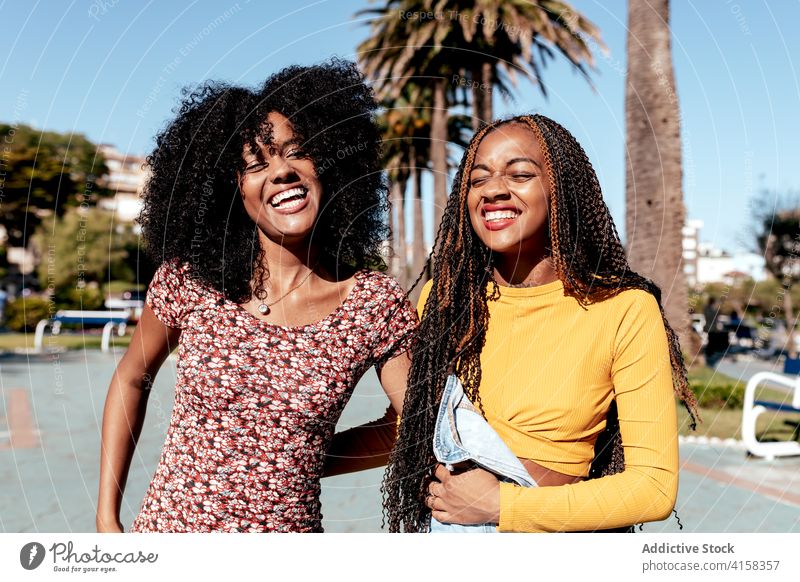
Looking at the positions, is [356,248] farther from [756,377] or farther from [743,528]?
[756,377]

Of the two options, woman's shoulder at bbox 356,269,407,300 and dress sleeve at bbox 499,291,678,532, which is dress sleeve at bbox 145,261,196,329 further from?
dress sleeve at bbox 499,291,678,532

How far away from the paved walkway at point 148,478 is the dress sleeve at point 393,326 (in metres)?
1.75

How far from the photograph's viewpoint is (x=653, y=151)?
8609 millimetres

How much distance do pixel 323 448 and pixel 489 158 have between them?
892 mm

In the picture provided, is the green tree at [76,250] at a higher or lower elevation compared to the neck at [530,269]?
lower

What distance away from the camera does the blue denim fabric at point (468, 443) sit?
191 centimetres

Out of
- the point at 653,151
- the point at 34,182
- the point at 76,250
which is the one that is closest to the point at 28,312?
the point at 76,250

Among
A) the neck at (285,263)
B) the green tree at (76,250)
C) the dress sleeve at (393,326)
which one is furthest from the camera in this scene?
the green tree at (76,250)

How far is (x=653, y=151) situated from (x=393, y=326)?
7.14 metres

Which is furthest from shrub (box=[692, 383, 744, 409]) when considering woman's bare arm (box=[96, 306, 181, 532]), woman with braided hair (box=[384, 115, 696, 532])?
woman's bare arm (box=[96, 306, 181, 532])

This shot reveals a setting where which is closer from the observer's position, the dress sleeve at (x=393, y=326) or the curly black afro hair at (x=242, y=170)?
the dress sleeve at (x=393, y=326)

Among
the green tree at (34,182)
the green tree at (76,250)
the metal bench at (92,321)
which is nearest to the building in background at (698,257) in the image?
the green tree at (34,182)

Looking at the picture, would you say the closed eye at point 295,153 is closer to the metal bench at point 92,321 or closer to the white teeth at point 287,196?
the white teeth at point 287,196

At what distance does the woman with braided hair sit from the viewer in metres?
1.85
